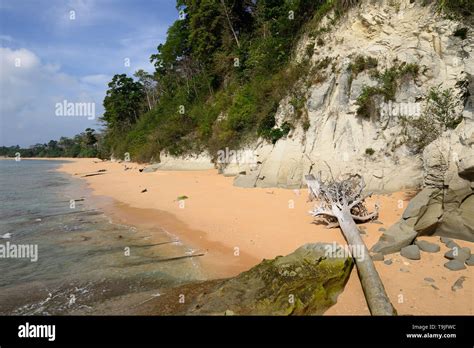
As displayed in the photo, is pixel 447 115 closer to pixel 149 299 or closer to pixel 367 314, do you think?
pixel 367 314

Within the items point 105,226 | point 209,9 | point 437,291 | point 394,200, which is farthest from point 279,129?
point 209,9

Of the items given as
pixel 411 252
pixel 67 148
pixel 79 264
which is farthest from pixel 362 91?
pixel 67 148

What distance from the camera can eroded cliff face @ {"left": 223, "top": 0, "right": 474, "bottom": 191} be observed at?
435 inches

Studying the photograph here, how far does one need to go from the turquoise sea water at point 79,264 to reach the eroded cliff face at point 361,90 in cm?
729

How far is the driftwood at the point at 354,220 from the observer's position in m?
4.78

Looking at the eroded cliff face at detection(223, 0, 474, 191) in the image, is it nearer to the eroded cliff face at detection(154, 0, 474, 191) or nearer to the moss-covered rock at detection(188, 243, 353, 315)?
the eroded cliff face at detection(154, 0, 474, 191)

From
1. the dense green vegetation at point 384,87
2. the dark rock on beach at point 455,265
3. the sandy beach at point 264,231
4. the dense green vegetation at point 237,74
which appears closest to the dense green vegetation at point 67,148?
the dense green vegetation at point 237,74

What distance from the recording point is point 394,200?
1020 centimetres

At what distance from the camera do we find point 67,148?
343 ft

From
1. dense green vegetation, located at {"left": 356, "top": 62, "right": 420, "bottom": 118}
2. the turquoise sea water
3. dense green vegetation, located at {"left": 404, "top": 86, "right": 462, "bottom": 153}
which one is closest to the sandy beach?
the turquoise sea water

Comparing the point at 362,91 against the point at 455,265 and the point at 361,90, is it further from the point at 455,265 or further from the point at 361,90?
the point at 455,265

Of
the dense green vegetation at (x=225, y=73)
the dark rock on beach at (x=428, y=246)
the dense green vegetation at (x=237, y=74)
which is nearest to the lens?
the dark rock on beach at (x=428, y=246)

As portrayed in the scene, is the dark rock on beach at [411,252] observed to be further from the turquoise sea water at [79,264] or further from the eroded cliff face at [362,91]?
the eroded cliff face at [362,91]

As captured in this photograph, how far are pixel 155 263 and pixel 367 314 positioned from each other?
4785 mm
